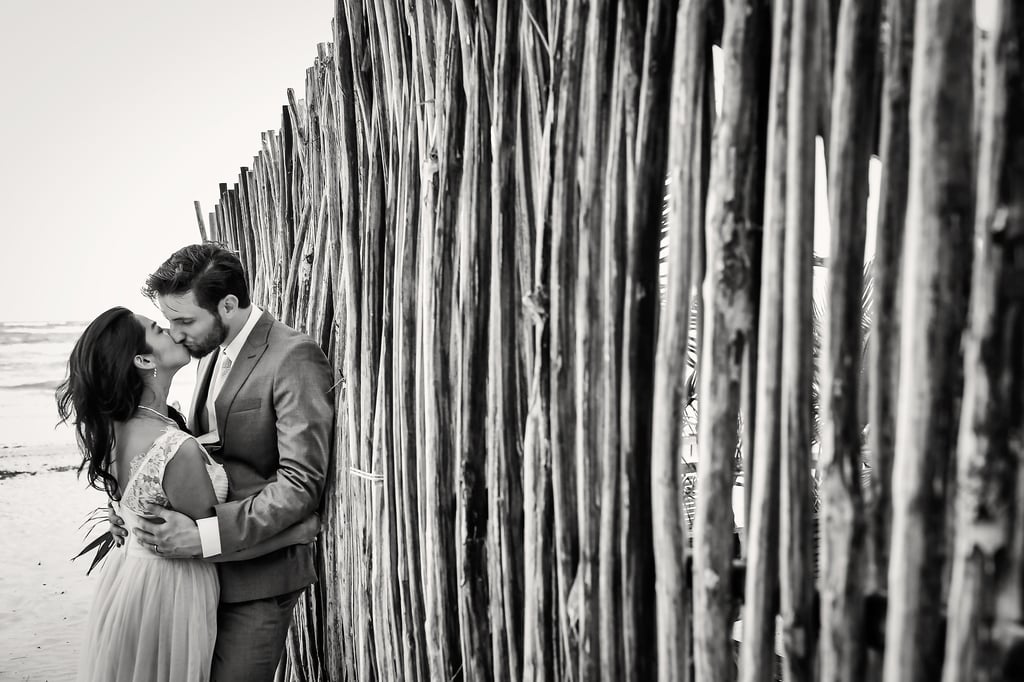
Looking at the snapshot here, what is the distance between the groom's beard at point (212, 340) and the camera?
206 cm

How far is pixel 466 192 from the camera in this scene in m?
1.44

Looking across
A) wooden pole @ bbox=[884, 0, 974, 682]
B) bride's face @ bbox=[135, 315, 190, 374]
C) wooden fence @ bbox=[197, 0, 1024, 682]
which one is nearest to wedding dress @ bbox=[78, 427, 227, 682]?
bride's face @ bbox=[135, 315, 190, 374]

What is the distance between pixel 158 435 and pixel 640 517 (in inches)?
55.9

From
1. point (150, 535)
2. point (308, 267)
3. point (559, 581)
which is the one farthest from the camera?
point (308, 267)

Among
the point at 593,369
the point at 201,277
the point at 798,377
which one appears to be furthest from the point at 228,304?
the point at 798,377

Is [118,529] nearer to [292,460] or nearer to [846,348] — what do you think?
[292,460]

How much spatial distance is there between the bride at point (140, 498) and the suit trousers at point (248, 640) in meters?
0.06

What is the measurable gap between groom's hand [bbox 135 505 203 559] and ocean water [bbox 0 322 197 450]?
4763 millimetres

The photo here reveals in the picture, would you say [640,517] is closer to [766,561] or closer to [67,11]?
[766,561]

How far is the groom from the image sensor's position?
6.28ft

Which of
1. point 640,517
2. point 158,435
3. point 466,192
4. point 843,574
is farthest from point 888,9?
point 158,435

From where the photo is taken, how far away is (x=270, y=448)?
202 cm

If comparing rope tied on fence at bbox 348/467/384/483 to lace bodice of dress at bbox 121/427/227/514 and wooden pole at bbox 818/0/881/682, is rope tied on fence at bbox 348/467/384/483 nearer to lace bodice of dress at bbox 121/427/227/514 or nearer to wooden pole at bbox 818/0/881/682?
lace bodice of dress at bbox 121/427/227/514

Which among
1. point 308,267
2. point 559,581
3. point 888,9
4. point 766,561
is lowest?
point 559,581
